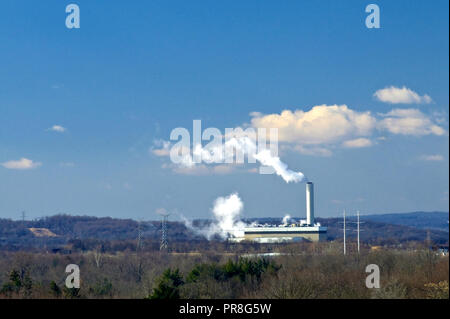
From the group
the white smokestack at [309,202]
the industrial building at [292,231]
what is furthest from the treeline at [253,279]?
the industrial building at [292,231]

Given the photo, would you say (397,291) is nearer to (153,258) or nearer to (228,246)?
(153,258)

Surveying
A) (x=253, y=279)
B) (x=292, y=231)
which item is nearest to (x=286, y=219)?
(x=292, y=231)

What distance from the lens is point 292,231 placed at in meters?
142

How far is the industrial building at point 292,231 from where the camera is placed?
→ 138 metres

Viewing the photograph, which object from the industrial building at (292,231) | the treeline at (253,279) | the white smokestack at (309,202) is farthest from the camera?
the industrial building at (292,231)

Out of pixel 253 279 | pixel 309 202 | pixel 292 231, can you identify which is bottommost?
pixel 253 279

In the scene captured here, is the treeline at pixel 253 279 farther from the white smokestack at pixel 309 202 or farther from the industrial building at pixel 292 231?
the industrial building at pixel 292 231

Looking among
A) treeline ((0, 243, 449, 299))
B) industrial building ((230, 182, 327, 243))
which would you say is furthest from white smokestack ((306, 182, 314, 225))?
treeline ((0, 243, 449, 299))

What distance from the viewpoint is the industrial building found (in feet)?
454

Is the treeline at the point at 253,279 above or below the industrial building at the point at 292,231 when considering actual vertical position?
below

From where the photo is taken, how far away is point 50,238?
187 metres

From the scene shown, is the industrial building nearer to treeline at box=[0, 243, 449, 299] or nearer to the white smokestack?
the white smokestack

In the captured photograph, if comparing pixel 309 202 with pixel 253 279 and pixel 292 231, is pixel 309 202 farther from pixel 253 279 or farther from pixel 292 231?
pixel 253 279
